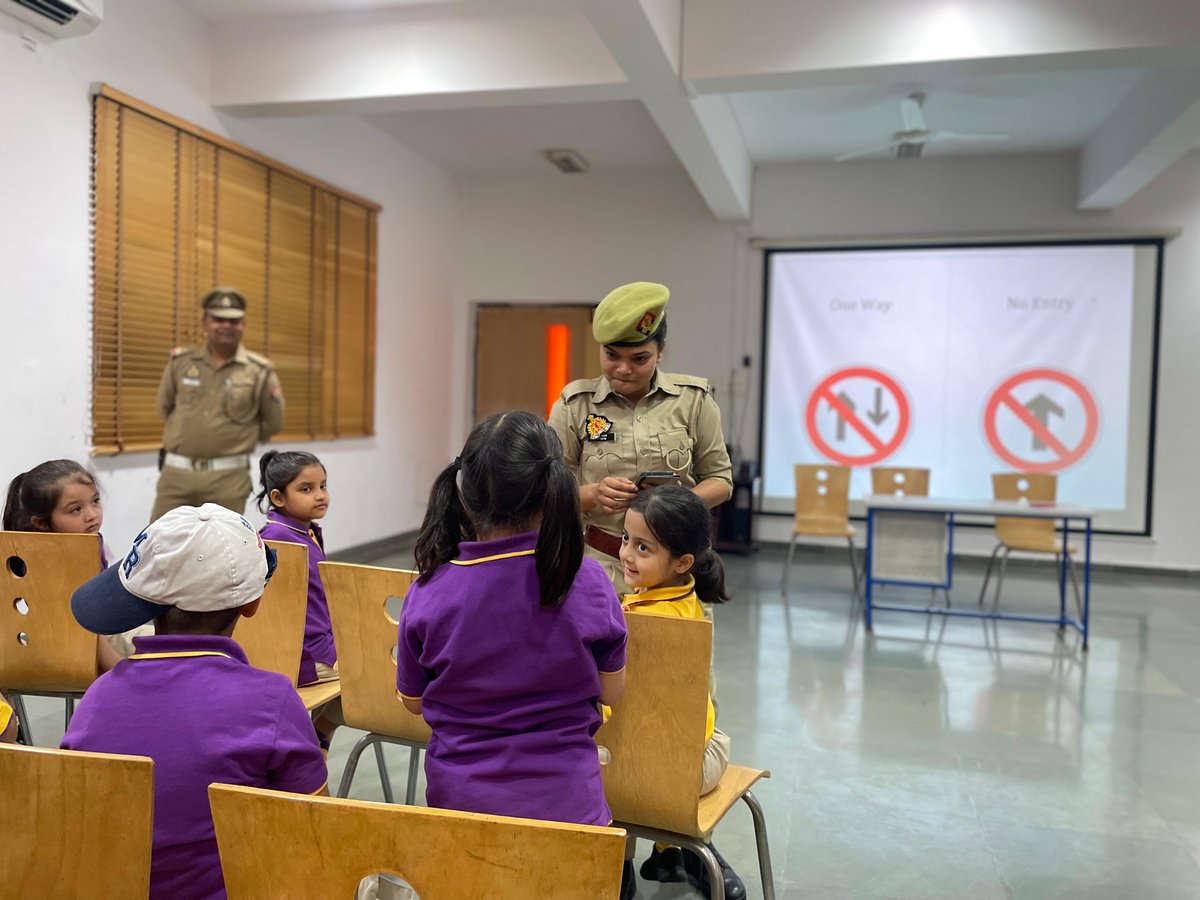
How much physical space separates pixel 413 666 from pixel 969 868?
1677 mm

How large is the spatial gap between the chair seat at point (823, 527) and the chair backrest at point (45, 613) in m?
4.14

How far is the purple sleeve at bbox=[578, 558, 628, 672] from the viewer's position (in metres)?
1.17

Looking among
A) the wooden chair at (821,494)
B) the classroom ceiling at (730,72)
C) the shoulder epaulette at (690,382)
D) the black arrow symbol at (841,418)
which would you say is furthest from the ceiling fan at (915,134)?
the shoulder epaulette at (690,382)

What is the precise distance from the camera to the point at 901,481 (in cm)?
582

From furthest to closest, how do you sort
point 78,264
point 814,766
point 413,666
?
point 78,264 → point 814,766 → point 413,666

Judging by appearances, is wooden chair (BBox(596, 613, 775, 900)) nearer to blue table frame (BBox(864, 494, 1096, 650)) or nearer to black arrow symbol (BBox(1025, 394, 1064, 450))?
blue table frame (BBox(864, 494, 1096, 650))

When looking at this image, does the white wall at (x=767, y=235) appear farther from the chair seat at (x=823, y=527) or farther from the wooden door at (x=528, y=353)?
the chair seat at (x=823, y=527)

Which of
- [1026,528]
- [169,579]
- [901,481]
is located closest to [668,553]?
[169,579]

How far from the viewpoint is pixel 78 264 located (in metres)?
3.78

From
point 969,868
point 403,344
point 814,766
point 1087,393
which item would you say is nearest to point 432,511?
point 969,868

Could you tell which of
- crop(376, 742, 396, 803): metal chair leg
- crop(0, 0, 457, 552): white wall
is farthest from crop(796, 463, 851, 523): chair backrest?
crop(376, 742, 396, 803): metal chair leg

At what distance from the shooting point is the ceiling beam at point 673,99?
10.8 ft

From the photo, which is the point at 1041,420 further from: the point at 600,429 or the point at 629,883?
the point at 629,883

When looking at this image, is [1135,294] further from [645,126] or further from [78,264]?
[78,264]
